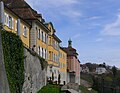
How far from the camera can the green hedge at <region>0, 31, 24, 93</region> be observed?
19250 millimetres

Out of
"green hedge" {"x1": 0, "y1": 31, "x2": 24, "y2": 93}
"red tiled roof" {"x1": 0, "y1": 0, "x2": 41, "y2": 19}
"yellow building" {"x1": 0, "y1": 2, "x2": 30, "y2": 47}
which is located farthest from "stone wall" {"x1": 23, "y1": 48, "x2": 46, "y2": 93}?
"red tiled roof" {"x1": 0, "y1": 0, "x2": 41, "y2": 19}

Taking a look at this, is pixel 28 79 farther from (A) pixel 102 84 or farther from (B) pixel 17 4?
(A) pixel 102 84

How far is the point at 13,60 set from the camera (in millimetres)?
20688

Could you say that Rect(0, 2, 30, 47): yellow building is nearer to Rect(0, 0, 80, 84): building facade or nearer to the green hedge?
Rect(0, 0, 80, 84): building facade

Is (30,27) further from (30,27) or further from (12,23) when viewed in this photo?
(12,23)

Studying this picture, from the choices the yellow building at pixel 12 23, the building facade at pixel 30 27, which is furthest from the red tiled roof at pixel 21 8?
the yellow building at pixel 12 23

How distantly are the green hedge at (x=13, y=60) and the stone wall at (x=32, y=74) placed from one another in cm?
217

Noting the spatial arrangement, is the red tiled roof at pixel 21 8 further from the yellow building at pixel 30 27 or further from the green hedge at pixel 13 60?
the green hedge at pixel 13 60

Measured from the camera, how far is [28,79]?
26.3 metres

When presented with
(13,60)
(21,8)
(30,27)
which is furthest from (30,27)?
(13,60)

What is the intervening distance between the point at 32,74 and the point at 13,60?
7848 millimetres

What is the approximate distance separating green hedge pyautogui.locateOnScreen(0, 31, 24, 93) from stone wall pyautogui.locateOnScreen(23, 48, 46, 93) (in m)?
2.17

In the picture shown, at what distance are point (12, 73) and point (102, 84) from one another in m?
50.3

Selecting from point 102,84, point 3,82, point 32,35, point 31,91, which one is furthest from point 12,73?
point 102,84
